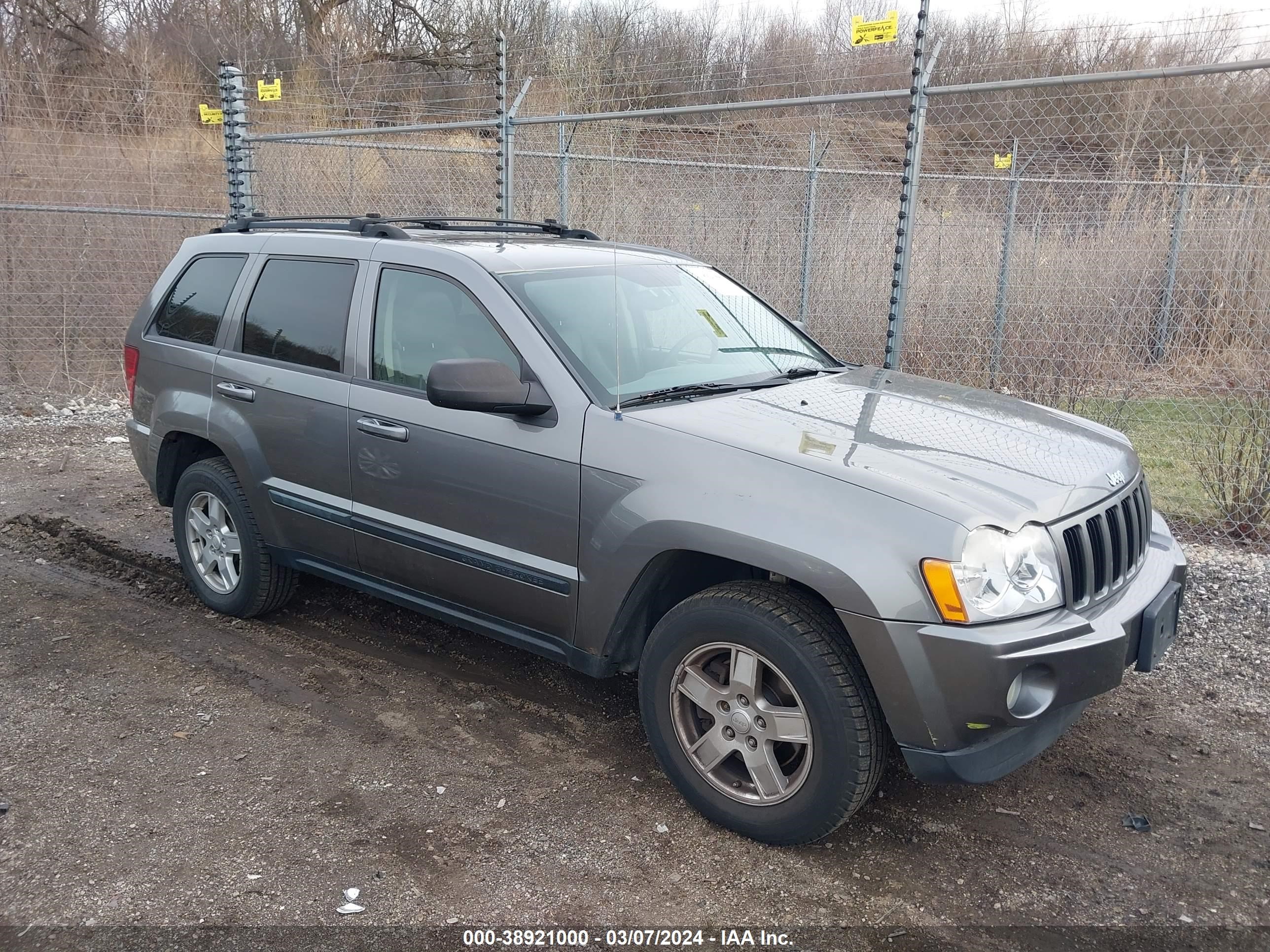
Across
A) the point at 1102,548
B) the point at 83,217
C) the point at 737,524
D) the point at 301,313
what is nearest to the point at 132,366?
the point at 301,313

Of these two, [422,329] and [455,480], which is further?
[422,329]

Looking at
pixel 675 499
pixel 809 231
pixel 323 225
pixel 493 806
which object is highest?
pixel 809 231

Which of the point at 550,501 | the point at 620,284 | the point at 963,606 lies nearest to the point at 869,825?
the point at 963,606

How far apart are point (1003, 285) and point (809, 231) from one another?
6.15 feet

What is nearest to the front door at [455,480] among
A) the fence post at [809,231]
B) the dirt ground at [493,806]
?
the dirt ground at [493,806]

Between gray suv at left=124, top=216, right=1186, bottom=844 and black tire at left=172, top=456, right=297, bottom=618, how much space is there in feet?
0.06

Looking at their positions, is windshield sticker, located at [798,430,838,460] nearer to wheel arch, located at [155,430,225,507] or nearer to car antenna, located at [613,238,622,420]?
car antenna, located at [613,238,622,420]

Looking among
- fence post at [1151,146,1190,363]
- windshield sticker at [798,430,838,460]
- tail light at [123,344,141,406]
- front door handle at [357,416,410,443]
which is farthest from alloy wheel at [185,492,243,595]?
fence post at [1151,146,1190,363]

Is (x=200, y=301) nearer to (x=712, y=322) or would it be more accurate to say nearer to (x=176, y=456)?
(x=176, y=456)

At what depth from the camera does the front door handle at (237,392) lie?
439 centimetres

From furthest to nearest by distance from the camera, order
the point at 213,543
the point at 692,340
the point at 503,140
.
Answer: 1. the point at 503,140
2. the point at 213,543
3. the point at 692,340

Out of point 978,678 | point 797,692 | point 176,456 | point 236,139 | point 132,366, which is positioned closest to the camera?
point 978,678

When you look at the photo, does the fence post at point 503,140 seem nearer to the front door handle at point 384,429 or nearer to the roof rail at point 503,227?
the roof rail at point 503,227

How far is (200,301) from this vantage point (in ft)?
15.7
